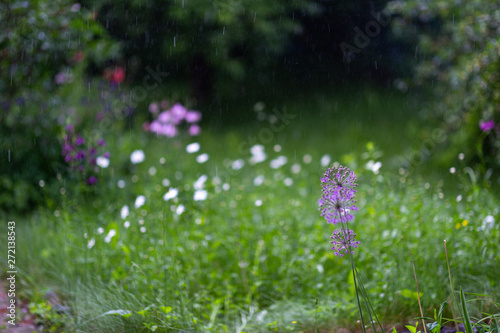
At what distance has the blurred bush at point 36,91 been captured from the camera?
13.3 ft

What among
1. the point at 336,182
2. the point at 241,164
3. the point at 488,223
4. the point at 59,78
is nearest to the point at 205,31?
the point at 59,78

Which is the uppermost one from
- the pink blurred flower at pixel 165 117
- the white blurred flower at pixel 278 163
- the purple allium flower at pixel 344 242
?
the pink blurred flower at pixel 165 117

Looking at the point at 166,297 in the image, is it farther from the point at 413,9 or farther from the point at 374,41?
the point at 374,41

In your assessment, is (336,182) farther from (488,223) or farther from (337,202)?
(488,223)

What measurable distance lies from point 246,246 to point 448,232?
1217 millimetres

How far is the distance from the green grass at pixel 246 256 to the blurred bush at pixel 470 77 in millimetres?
415

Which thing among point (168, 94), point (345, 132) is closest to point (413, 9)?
point (345, 132)

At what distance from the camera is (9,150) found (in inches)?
168

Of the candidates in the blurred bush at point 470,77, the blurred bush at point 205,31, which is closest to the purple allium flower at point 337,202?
the blurred bush at point 470,77

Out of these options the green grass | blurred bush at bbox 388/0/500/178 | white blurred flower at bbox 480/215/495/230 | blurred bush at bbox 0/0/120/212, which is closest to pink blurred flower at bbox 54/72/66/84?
blurred bush at bbox 0/0/120/212

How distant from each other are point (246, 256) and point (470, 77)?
249 cm

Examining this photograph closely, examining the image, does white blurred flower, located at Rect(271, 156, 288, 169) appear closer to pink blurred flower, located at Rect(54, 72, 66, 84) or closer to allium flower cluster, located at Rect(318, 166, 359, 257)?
pink blurred flower, located at Rect(54, 72, 66, 84)

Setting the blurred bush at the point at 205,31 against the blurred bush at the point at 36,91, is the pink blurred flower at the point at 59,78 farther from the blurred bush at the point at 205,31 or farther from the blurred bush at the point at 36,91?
the blurred bush at the point at 205,31

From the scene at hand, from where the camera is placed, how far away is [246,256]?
121 inches
